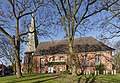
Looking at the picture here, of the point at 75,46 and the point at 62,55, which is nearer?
the point at 75,46

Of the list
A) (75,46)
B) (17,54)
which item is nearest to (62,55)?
(75,46)

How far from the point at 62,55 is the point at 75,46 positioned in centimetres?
436

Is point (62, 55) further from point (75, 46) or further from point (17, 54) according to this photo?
A: point (17, 54)

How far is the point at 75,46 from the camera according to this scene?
166 feet

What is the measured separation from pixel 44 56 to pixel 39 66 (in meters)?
3.29

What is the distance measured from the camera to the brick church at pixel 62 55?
46250 millimetres

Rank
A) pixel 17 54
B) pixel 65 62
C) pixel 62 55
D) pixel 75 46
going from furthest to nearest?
pixel 62 55 < pixel 65 62 < pixel 75 46 < pixel 17 54

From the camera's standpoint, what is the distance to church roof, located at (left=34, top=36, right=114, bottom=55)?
47312 mm

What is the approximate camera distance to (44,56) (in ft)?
179

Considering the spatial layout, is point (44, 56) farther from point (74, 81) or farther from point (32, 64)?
point (74, 81)

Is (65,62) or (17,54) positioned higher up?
(17,54)

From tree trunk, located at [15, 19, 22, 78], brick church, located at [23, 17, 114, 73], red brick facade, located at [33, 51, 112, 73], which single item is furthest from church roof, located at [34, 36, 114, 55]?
tree trunk, located at [15, 19, 22, 78]

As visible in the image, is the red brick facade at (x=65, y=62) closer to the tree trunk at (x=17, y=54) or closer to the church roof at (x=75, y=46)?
→ the church roof at (x=75, y=46)

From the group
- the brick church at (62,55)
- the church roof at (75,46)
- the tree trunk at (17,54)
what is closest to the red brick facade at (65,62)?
the brick church at (62,55)
